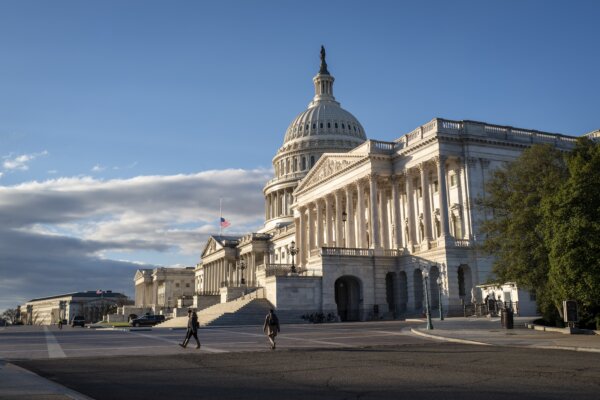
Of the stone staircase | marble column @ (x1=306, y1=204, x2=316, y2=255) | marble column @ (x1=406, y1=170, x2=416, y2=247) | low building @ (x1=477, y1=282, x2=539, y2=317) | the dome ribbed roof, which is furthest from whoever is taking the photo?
the dome ribbed roof

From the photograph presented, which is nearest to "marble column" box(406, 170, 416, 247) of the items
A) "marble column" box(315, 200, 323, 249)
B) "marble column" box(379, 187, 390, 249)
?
"marble column" box(379, 187, 390, 249)

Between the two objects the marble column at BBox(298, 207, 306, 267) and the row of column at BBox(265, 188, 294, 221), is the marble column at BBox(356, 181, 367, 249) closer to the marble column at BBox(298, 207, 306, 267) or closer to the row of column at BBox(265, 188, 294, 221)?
the marble column at BBox(298, 207, 306, 267)

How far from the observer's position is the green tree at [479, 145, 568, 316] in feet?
116

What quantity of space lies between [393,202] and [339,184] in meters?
8.99

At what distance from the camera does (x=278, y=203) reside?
151125 millimetres

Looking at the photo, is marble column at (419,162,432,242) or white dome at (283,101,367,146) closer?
marble column at (419,162,432,242)

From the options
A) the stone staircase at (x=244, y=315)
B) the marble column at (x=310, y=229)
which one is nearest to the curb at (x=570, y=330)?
the stone staircase at (x=244, y=315)

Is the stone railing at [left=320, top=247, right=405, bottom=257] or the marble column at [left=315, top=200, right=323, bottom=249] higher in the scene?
the marble column at [left=315, top=200, right=323, bottom=249]

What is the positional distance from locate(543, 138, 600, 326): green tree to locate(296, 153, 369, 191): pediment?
137 ft

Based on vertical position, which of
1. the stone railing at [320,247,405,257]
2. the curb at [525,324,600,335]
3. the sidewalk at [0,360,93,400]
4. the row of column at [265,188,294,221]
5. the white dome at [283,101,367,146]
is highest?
the white dome at [283,101,367,146]

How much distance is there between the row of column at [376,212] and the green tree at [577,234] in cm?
3168

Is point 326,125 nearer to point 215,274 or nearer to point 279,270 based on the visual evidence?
point 215,274

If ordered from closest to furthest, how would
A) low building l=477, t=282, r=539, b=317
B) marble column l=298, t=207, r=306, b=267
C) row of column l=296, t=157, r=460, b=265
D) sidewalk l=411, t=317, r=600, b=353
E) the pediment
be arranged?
sidewalk l=411, t=317, r=600, b=353
low building l=477, t=282, r=539, b=317
row of column l=296, t=157, r=460, b=265
the pediment
marble column l=298, t=207, r=306, b=267

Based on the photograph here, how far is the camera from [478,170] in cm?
6494
